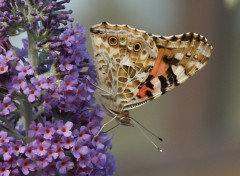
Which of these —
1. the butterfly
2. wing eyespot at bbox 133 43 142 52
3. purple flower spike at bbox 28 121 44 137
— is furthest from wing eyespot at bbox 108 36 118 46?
purple flower spike at bbox 28 121 44 137

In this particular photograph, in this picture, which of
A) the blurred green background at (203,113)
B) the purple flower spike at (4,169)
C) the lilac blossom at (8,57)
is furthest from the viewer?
the blurred green background at (203,113)

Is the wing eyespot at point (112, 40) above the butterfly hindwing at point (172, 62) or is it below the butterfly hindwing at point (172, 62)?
above

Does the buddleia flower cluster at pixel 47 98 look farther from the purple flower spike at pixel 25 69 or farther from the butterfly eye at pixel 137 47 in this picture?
the butterfly eye at pixel 137 47

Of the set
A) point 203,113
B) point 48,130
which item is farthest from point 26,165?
point 203,113

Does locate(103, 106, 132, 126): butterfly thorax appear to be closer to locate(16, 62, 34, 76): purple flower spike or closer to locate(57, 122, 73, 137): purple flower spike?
locate(57, 122, 73, 137): purple flower spike

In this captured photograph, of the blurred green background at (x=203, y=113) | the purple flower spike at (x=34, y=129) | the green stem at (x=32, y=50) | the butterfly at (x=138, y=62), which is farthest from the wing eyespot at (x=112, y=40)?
the blurred green background at (x=203, y=113)

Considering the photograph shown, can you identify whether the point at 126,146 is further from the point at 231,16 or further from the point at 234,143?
the point at 231,16

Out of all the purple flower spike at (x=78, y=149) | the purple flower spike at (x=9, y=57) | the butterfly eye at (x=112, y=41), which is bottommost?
the purple flower spike at (x=78, y=149)

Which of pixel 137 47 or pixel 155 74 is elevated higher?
pixel 137 47

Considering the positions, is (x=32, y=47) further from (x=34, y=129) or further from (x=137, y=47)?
(x=137, y=47)
